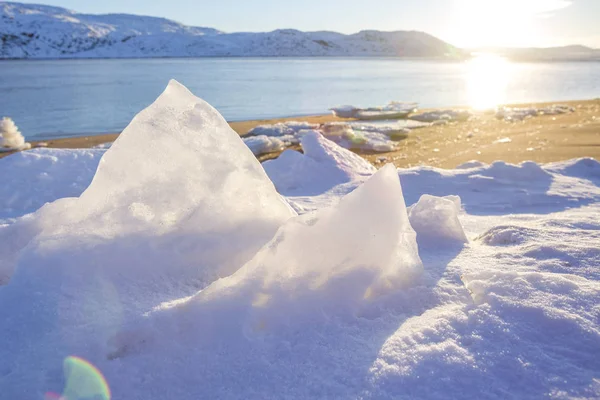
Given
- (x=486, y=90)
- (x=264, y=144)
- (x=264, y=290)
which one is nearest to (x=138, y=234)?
(x=264, y=290)

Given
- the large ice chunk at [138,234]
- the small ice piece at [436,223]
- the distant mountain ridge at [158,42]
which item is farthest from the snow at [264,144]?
the distant mountain ridge at [158,42]

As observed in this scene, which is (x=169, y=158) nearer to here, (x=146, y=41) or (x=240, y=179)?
(x=240, y=179)

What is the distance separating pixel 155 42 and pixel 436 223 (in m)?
122

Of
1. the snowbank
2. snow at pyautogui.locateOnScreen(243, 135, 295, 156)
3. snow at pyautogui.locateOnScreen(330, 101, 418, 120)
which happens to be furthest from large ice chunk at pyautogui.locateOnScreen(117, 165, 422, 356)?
snow at pyautogui.locateOnScreen(330, 101, 418, 120)

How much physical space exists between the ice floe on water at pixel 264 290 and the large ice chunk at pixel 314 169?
1.90 m

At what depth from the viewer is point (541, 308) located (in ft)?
4.40

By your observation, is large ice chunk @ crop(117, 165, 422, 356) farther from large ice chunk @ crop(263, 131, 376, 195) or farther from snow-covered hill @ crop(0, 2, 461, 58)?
snow-covered hill @ crop(0, 2, 461, 58)

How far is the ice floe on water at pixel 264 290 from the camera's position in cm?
116

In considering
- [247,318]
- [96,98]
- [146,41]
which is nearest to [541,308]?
[247,318]

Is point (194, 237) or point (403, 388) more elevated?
point (194, 237)

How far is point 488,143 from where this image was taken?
7402mm

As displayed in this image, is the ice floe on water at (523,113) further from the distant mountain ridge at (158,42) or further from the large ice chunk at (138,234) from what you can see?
the distant mountain ridge at (158,42)

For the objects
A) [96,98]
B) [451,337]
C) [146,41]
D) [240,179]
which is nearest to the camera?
[451,337]

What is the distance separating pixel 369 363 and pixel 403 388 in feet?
0.39
